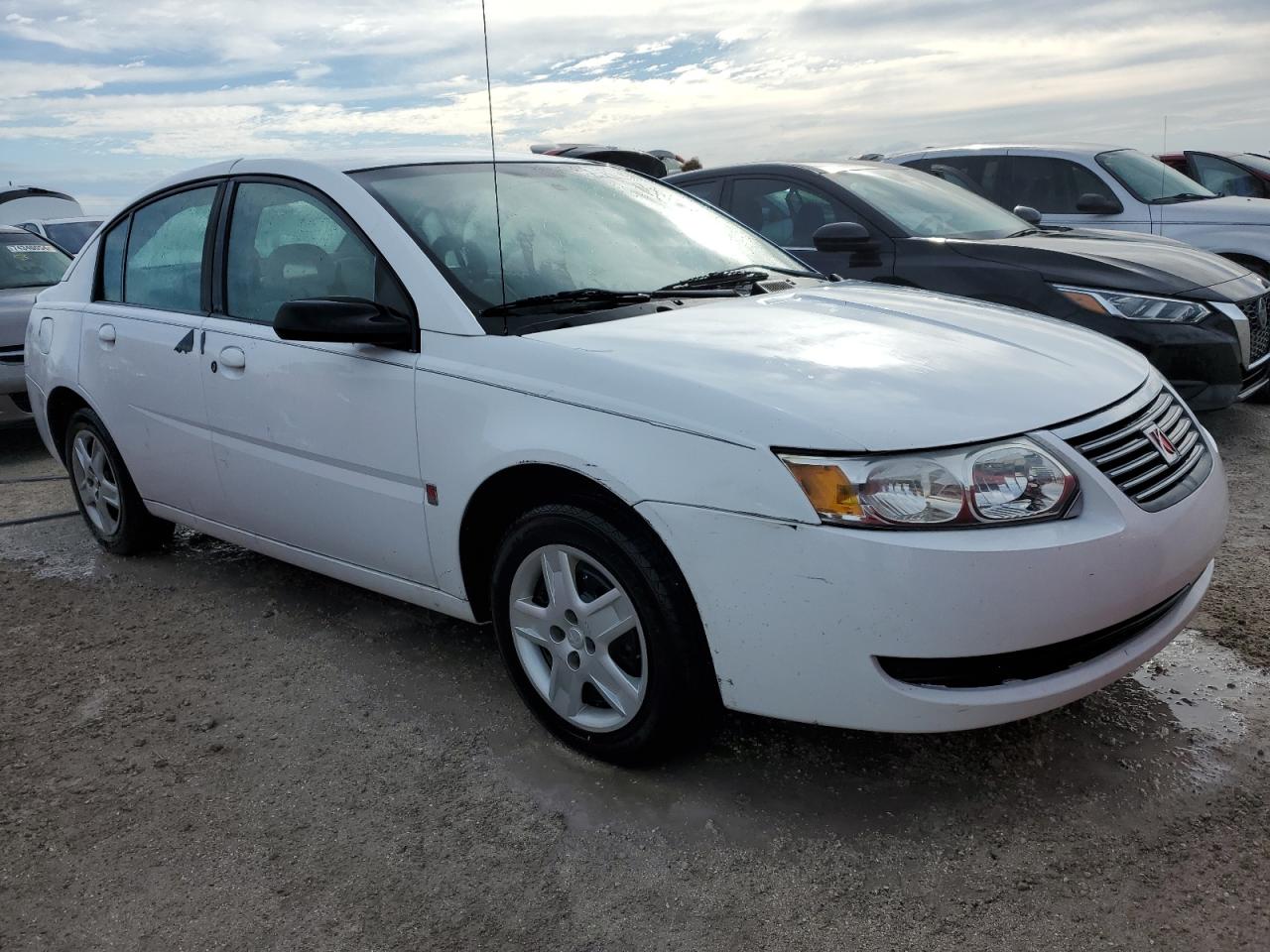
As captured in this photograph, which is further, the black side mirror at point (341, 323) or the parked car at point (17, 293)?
the parked car at point (17, 293)

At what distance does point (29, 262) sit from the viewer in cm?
832

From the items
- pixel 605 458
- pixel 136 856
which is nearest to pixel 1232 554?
pixel 605 458

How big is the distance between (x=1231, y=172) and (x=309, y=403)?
10.4 m

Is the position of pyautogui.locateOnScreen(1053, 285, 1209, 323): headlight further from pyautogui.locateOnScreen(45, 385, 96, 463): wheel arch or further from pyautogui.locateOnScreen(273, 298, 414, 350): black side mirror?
pyautogui.locateOnScreen(45, 385, 96, 463): wheel arch

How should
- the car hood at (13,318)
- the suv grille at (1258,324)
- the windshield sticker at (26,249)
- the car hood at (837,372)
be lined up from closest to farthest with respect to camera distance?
the car hood at (837,372) → the suv grille at (1258,324) → the car hood at (13,318) → the windshield sticker at (26,249)

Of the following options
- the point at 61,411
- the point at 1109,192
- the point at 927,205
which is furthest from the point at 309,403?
the point at 1109,192

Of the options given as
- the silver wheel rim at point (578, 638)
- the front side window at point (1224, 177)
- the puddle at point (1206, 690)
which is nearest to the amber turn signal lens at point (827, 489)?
the silver wheel rim at point (578, 638)

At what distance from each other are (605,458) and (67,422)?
3.30 m

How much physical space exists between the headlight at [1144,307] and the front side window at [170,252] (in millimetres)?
4016

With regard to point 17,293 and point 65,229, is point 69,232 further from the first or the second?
point 17,293

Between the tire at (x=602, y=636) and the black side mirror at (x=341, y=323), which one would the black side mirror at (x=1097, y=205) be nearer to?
the black side mirror at (x=341, y=323)

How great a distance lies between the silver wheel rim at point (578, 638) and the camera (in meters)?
2.75

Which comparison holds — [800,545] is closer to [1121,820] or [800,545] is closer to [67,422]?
[1121,820]

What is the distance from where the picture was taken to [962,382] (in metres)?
2.61
